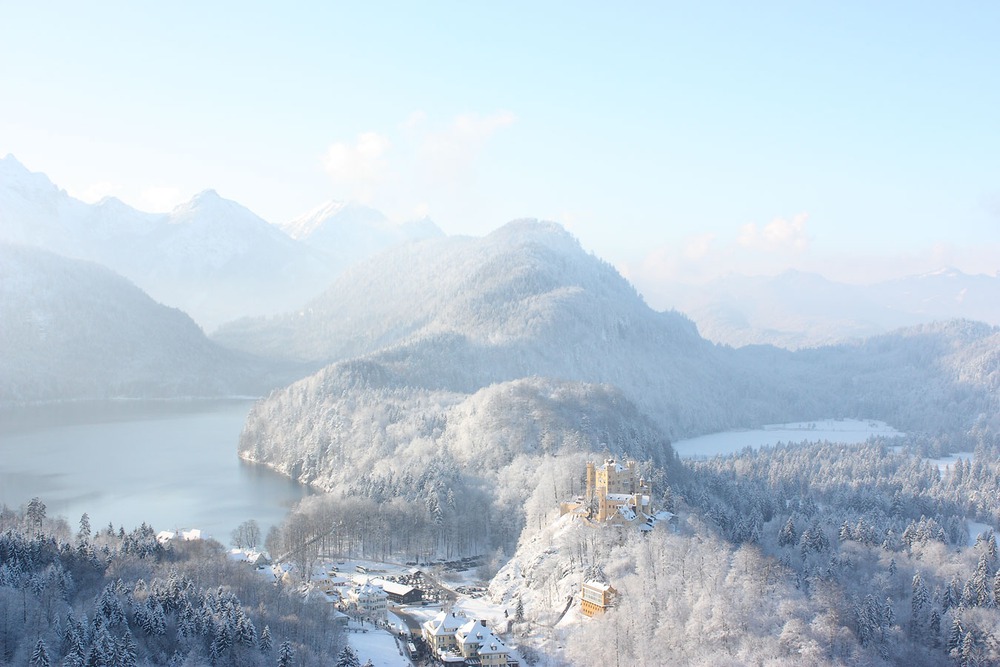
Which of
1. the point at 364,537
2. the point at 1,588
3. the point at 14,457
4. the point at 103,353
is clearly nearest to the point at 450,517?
the point at 364,537

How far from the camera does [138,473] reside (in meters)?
101

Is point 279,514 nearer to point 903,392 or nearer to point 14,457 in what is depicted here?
point 14,457

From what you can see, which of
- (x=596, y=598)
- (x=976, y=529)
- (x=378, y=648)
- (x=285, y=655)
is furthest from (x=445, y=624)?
(x=976, y=529)

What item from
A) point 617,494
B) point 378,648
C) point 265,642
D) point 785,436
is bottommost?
point 378,648

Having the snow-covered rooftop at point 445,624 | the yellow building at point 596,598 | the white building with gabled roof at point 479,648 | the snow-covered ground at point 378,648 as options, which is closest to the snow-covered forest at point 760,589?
the yellow building at point 596,598

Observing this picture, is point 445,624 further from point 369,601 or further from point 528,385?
point 528,385

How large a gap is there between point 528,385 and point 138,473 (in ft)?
142

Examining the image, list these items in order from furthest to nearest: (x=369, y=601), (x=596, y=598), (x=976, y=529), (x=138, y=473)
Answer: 1. (x=138, y=473)
2. (x=976, y=529)
3. (x=369, y=601)
4. (x=596, y=598)

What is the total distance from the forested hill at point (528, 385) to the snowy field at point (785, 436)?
165 inches

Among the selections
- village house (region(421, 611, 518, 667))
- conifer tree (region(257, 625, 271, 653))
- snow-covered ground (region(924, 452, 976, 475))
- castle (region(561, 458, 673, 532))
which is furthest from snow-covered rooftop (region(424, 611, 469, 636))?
snow-covered ground (region(924, 452, 976, 475))

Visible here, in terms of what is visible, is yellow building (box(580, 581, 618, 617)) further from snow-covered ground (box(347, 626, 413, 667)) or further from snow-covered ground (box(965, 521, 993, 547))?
snow-covered ground (box(965, 521, 993, 547))

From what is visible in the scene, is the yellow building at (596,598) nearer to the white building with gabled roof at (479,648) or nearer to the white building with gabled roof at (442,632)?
the white building with gabled roof at (479,648)

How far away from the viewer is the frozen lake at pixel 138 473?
82.1 metres

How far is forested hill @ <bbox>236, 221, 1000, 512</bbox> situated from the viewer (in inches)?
3797
